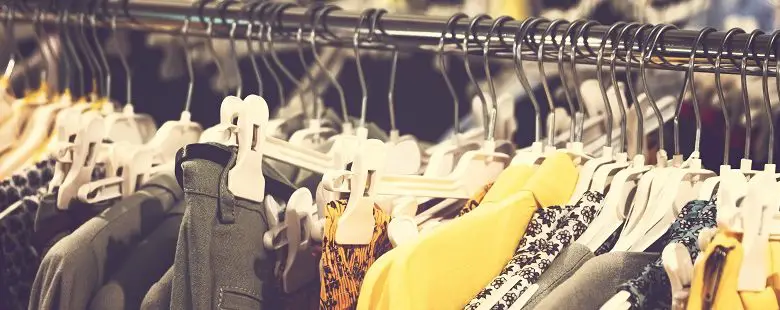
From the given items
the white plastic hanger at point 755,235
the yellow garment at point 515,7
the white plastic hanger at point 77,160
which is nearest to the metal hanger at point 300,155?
the white plastic hanger at point 77,160

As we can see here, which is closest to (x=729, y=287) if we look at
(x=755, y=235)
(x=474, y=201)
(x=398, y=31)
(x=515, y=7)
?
(x=755, y=235)

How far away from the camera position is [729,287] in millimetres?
920

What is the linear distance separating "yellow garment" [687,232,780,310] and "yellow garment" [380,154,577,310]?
234 millimetres

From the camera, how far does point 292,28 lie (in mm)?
1512

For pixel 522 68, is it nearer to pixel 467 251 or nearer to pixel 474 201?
pixel 474 201

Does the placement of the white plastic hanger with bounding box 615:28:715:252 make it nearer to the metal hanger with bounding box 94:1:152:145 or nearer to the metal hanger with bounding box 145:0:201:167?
the metal hanger with bounding box 145:0:201:167

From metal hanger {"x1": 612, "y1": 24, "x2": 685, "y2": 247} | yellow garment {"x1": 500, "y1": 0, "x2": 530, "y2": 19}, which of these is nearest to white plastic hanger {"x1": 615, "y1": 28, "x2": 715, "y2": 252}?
metal hanger {"x1": 612, "y1": 24, "x2": 685, "y2": 247}

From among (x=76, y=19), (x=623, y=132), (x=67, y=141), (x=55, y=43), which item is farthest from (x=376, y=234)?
(x=55, y=43)

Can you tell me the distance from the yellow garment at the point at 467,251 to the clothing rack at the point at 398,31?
18 centimetres

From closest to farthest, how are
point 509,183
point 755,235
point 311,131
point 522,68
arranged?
point 755,235 → point 509,183 → point 522,68 → point 311,131

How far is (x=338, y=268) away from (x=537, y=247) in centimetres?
21

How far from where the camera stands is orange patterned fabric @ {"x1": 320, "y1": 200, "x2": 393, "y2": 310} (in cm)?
111

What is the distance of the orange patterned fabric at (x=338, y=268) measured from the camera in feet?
3.63

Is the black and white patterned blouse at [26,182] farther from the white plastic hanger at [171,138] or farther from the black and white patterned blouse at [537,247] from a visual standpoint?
the black and white patterned blouse at [537,247]
